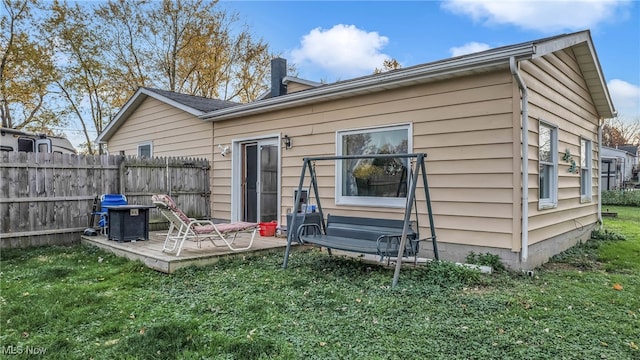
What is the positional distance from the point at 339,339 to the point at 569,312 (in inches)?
83.3

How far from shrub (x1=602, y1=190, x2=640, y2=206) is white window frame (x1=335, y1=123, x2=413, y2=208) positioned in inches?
597

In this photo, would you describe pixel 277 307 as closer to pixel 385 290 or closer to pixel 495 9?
pixel 385 290

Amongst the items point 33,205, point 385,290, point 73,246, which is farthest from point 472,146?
point 33,205

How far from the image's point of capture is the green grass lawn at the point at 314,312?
2.72m

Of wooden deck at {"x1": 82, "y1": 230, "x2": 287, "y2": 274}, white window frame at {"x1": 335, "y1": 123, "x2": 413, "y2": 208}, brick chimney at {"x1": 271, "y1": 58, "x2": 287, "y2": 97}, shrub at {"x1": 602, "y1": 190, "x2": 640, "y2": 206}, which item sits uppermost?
brick chimney at {"x1": 271, "y1": 58, "x2": 287, "y2": 97}

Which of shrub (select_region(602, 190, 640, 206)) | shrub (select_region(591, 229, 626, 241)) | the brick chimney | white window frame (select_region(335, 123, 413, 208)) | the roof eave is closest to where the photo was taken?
white window frame (select_region(335, 123, 413, 208))

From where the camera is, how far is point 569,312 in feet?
11.2

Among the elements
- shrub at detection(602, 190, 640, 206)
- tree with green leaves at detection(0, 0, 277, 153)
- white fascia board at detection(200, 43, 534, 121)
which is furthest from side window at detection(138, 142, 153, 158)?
shrub at detection(602, 190, 640, 206)

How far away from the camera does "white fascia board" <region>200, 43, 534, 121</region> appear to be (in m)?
4.44

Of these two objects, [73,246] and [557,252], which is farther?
[73,246]

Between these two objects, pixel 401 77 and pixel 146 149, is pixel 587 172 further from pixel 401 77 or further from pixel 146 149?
pixel 146 149

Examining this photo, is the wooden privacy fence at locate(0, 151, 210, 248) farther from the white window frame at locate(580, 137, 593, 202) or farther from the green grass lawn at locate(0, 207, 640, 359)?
the white window frame at locate(580, 137, 593, 202)

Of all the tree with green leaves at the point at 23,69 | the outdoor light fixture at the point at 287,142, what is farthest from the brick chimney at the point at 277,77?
the tree with green leaves at the point at 23,69

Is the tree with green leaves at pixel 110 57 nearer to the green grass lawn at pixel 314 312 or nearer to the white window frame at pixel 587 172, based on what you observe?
the green grass lawn at pixel 314 312
